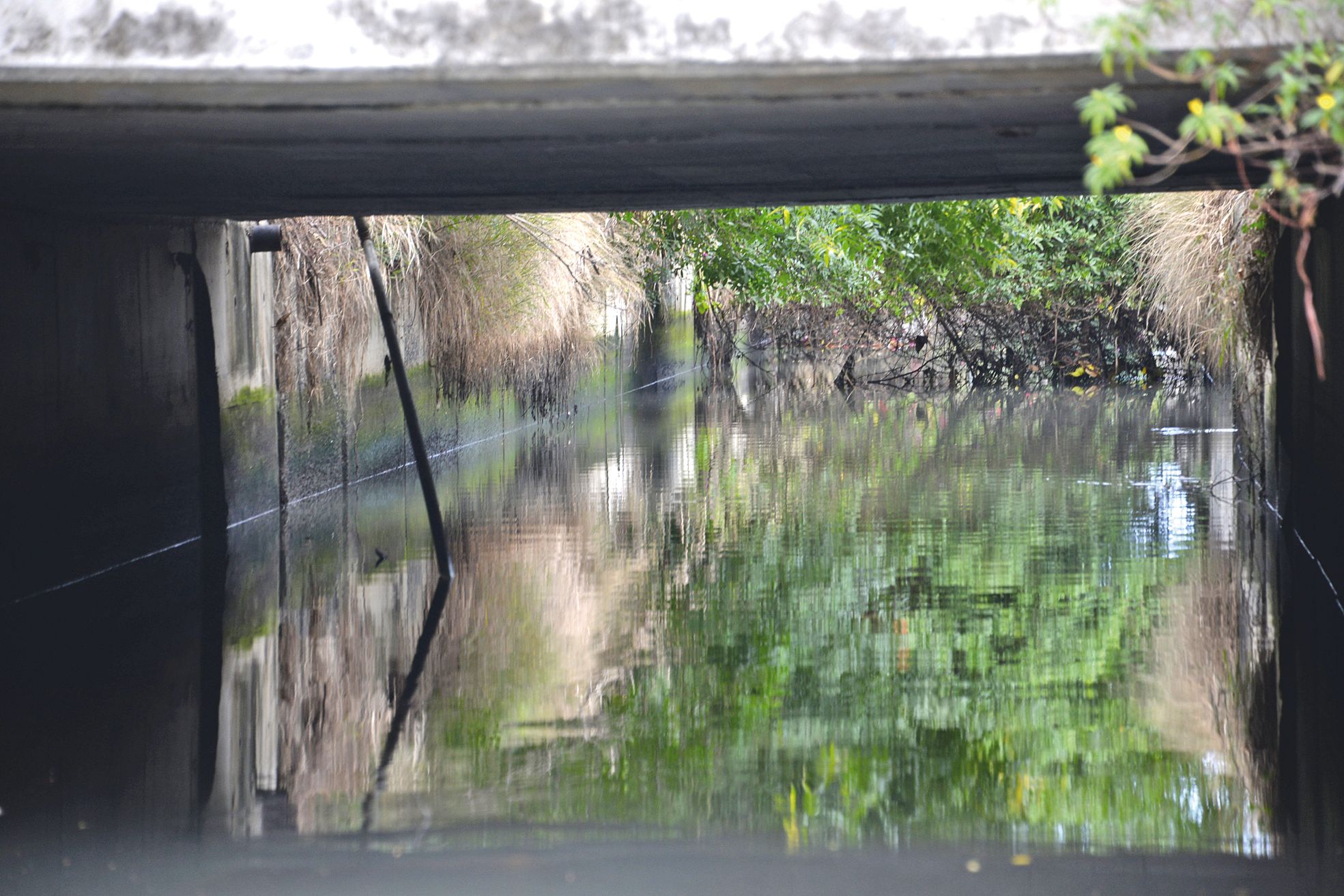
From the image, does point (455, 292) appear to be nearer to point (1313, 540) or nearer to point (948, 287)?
point (1313, 540)

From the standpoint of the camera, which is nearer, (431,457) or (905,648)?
(905,648)

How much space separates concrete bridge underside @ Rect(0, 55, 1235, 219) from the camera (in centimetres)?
456

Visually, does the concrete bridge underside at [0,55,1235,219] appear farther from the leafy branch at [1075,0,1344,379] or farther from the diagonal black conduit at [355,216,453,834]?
the diagonal black conduit at [355,216,453,834]

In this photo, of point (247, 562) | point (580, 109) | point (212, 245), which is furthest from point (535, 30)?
point (212, 245)

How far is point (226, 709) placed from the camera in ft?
21.1

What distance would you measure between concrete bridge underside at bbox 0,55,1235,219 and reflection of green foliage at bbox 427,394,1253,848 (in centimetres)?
219

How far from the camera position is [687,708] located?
6215 mm

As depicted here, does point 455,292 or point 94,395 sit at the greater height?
point 455,292

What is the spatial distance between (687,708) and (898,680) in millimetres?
978

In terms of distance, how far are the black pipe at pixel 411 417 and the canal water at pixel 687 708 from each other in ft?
0.61

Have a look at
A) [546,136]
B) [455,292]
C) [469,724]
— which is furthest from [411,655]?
[455,292]

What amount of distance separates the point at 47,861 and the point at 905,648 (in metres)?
3.91

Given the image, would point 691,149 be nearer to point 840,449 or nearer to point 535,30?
point 535,30

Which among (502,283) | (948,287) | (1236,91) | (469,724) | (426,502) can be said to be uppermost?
(948,287)
